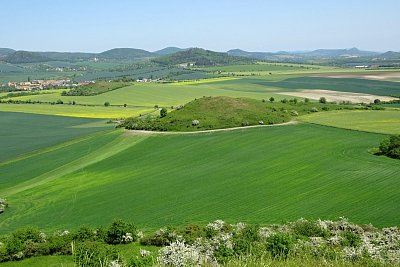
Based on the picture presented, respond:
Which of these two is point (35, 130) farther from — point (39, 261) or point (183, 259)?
point (183, 259)

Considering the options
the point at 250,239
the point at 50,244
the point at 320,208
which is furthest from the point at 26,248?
the point at 320,208

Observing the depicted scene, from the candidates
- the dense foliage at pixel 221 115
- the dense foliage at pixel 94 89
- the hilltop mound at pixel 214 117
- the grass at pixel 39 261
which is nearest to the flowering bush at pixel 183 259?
the grass at pixel 39 261

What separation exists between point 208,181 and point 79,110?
270ft

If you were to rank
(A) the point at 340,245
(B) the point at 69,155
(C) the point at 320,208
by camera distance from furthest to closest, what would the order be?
(B) the point at 69,155 < (C) the point at 320,208 < (A) the point at 340,245

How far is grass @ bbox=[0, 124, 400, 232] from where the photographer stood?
41875 mm

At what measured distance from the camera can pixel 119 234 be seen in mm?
35219

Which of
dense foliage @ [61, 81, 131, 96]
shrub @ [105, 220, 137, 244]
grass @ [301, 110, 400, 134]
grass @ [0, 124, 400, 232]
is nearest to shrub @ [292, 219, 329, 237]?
grass @ [0, 124, 400, 232]

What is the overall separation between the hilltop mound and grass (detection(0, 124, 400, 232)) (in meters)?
7.55

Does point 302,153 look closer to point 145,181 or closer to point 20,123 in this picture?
point 145,181

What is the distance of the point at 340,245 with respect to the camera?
98.9ft

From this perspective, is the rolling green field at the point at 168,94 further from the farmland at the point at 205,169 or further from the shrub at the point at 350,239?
the shrub at the point at 350,239

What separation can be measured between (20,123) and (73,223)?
7029 cm

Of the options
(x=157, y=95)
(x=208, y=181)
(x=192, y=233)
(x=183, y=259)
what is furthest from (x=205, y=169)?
(x=157, y=95)

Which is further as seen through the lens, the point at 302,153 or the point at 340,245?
the point at 302,153
